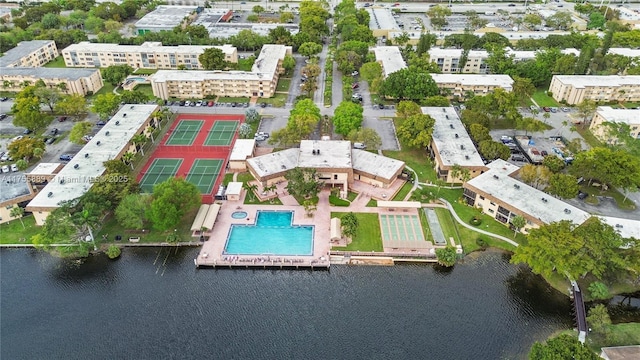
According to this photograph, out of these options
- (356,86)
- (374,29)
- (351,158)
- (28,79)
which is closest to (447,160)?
(351,158)

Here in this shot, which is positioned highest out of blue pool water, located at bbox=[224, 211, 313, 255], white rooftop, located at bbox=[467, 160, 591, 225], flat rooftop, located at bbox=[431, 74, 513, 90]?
flat rooftop, located at bbox=[431, 74, 513, 90]

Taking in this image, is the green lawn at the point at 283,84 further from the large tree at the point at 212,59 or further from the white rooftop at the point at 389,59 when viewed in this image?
the white rooftop at the point at 389,59

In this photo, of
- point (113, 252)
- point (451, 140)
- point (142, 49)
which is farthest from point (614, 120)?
point (142, 49)

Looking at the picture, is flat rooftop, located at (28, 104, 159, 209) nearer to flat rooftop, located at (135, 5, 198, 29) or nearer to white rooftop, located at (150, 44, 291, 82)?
white rooftop, located at (150, 44, 291, 82)

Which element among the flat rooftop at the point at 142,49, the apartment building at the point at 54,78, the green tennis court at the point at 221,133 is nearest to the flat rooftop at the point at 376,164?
the green tennis court at the point at 221,133

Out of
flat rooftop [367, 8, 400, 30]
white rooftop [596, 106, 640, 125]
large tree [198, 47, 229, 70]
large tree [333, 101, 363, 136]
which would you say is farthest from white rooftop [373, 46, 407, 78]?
white rooftop [596, 106, 640, 125]

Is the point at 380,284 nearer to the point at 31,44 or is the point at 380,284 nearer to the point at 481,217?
the point at 481,217

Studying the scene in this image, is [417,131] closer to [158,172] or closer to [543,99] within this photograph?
[543,99]
